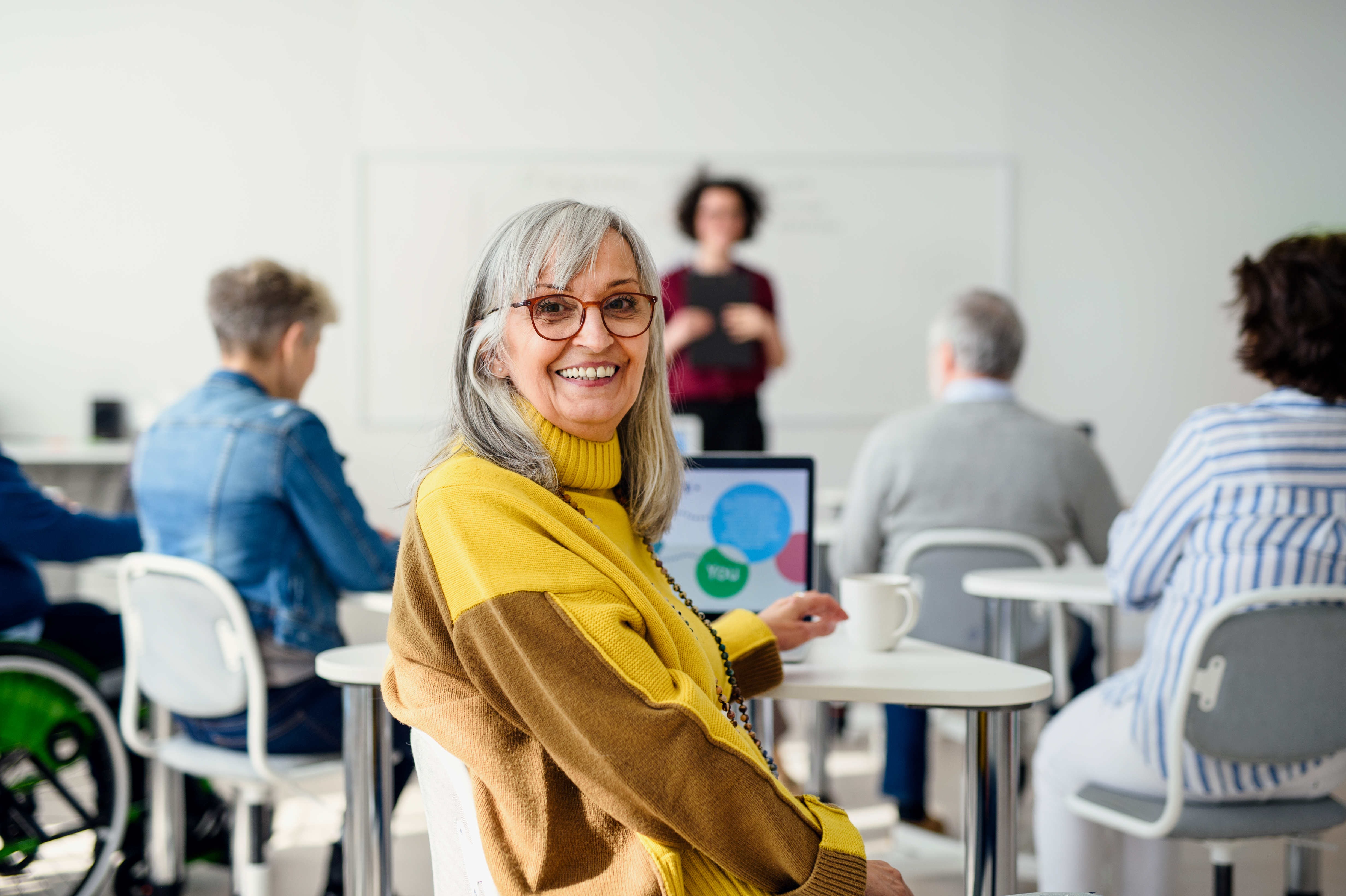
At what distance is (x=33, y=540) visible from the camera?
1986 mm

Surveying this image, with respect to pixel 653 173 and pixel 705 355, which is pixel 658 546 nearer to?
pixel 705 355

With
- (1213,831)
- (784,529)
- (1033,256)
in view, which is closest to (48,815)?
(784,529)

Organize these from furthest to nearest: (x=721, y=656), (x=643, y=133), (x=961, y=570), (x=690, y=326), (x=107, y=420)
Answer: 1. (x=643, y=133)
2. (x=107, y=420)
3. (x=690, y=326)
4. (x=961, y=570)
5. (x=721, y=656)

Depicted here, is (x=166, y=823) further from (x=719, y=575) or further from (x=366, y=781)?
(x=719, y=575)

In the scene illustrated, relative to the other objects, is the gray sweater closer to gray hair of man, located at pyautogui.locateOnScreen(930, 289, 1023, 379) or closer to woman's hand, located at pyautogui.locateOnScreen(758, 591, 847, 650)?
gray hair of man, located at pyautogui.locateOnScreen(930, 289, 1023, 379)

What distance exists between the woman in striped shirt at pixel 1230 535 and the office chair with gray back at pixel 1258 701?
3 cm

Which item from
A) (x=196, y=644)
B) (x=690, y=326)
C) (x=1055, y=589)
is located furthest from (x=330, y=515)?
(x=690, y=326)

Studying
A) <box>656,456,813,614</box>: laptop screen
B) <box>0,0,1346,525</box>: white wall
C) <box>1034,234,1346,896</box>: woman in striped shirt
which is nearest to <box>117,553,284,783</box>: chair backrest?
<box>656,456,813,614</box>: laptop screen

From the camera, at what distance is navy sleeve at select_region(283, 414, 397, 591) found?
180cm

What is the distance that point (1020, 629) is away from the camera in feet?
7.26

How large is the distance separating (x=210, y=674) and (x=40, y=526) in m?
0.51

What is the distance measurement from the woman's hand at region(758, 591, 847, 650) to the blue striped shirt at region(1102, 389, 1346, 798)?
511 millimetres

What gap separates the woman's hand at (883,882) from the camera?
0.94 meters

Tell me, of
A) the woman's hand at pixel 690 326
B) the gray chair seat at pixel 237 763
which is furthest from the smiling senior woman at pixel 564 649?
the woman's hand at pixel 690 326
